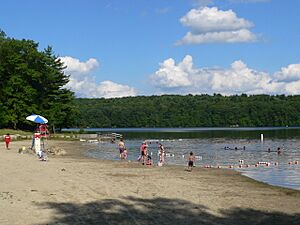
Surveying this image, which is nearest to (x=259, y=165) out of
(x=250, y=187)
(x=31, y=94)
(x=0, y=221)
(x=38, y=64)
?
(x=250, y=187)

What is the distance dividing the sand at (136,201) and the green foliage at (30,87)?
59.8 metres

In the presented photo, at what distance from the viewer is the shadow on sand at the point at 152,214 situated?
41.2 ft

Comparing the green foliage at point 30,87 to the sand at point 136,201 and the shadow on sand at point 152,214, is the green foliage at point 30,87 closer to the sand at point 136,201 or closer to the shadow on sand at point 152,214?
the sand at point 136,201

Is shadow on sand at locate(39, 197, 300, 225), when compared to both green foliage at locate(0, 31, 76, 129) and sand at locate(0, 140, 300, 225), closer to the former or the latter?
sand at locate(0, 140, 300, 225)

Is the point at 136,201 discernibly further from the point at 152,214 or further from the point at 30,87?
the point at 30,87

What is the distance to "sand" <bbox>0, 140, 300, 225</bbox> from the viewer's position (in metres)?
12.9

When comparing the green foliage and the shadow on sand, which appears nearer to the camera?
the shadow on sand

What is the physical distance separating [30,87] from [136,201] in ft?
228

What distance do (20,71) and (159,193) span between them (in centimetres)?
6872

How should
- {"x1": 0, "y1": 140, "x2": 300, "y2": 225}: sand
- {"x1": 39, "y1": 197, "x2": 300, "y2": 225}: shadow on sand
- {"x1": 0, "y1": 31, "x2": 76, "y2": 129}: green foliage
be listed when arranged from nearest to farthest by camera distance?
{"x1": 39, "y1": 197, "x2": 300, "y2": 225}: shadow on sand
{"x1": 0, "y1": 140, "x2": 300, "y2": 225}: sand
{"x1": 0, "y1": 31, "x2": 76, "y2": 129}: green foliage

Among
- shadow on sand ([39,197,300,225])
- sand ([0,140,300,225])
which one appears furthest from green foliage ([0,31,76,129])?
shadow on sand ([39,197,300,225])

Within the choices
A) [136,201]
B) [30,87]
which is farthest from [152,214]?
[30,87]

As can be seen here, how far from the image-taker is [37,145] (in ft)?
117

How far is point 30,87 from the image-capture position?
82.1 meters
